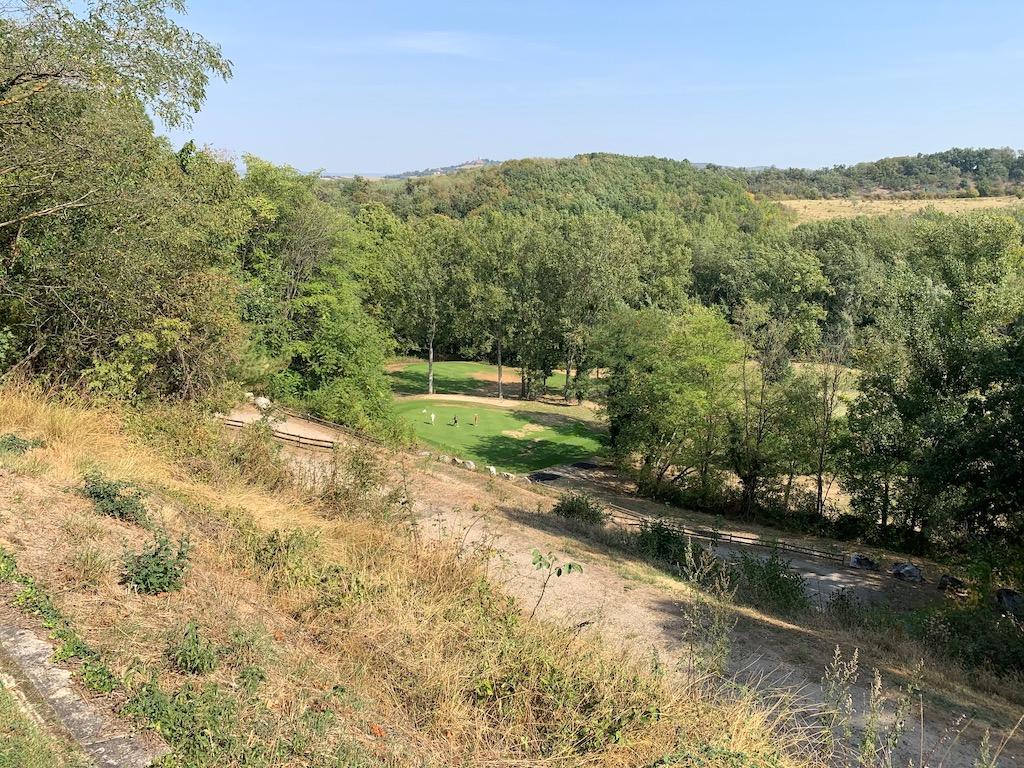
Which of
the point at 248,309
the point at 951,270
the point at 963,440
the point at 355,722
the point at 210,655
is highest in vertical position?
the point at 951,270

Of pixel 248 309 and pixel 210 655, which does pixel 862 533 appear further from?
pixel 248 309

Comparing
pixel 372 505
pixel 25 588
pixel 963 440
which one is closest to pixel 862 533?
pixel 963 440

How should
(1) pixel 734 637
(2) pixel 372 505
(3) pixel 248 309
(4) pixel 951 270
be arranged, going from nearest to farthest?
(1) pixel 734 637, (2) pixel 372 505, (3) pixel 248 309, (4) pixel 951 270

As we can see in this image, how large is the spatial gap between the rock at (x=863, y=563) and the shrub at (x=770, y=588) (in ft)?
22.9

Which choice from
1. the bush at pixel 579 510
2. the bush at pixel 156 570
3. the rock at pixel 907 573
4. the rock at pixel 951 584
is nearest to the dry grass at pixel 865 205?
the rock at pixel 907 573

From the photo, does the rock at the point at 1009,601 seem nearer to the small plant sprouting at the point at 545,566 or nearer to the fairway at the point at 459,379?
the small plant sprouting at the point at 545,566

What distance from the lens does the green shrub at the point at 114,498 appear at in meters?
7.22

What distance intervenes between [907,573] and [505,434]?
22129 mm

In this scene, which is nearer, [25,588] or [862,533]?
[25,588]

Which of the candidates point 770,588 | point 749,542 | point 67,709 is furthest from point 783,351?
point 67,709

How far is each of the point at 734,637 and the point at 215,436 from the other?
881cm

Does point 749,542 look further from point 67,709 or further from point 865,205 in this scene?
point 865,205

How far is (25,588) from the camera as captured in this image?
17.5 feet

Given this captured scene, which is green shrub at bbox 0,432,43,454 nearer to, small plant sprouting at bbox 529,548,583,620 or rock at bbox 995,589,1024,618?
small plant sprouting at bbox 529,548,583,620
